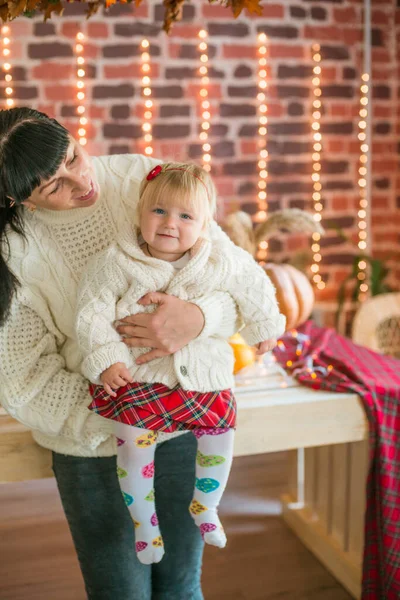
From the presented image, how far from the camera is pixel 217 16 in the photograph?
124 inches

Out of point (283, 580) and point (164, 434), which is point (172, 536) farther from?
point (283, 580)

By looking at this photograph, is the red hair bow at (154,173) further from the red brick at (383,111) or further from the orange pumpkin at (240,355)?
the red brick at (383,111)

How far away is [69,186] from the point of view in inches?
53.7

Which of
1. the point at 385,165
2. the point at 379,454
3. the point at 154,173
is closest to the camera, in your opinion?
the point at 154,173

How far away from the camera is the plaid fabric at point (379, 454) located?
1837mm

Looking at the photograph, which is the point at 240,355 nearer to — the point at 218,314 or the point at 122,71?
the point at 218,314

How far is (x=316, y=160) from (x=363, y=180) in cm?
29

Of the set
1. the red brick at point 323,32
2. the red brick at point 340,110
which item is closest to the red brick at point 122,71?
the red brick at point 323,32

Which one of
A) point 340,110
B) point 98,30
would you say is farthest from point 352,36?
point 98,30

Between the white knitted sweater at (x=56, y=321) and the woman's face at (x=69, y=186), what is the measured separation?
73 mm

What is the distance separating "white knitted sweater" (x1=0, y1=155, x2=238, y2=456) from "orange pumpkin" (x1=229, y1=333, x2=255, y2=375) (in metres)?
0.59

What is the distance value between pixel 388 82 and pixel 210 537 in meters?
2.78

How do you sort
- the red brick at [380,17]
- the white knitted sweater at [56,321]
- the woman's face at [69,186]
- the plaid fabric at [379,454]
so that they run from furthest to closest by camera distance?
the red brick at [380,17] → the plaid fabric at [379,454] → the white knitted sweater at [56,321] → the woman's face at [69,186]

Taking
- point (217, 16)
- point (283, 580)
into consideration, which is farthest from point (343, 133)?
point (283, 580)
